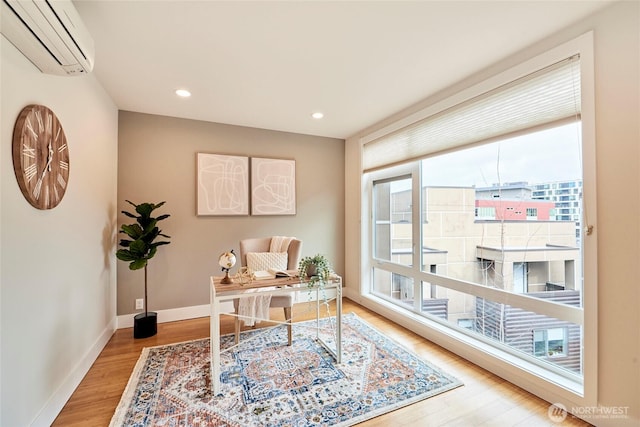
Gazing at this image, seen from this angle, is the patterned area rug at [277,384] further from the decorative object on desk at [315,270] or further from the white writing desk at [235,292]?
the decorative object on desk at [315,270]

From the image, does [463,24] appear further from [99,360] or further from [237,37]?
[99,360]

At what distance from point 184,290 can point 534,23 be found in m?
4.13

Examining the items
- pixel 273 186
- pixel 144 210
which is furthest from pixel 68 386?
pixel 273 186

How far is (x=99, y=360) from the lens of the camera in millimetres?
2387

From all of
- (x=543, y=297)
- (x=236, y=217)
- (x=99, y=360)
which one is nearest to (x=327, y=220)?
(x=236, y=217)

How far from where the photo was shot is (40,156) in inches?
60.7

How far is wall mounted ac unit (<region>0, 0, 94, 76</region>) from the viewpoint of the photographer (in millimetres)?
1207

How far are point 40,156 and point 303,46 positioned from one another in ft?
5.85

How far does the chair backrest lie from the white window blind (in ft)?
5.35

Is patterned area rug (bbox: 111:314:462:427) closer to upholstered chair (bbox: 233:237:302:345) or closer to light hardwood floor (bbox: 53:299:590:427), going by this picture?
light hardwood floor (bbox: 53:299:590:427)

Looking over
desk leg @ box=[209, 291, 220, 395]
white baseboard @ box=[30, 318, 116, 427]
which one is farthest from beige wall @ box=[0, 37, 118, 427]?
desk leg @ box=[209, 291, 220, 395]

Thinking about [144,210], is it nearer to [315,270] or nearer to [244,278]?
[244,278]

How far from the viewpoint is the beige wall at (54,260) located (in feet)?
4.36

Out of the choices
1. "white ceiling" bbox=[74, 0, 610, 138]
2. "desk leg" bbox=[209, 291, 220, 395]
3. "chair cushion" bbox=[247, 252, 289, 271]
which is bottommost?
"desk leg" bbox=[209, 291, 220, 395]
